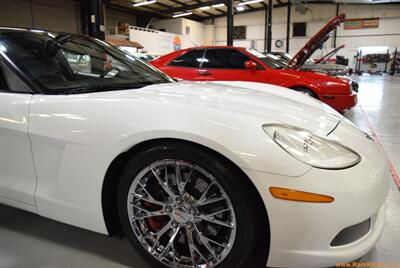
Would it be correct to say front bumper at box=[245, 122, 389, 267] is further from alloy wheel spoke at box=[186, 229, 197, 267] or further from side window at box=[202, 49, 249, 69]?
side window at box=[202, 49, 249, 69]

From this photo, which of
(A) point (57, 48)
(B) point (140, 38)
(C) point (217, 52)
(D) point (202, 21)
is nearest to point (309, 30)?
(D) point (202, 21)

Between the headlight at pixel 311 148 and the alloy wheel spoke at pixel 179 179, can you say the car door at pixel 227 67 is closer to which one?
the headlight at pixel 311 148

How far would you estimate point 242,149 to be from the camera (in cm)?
108

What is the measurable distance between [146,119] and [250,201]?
51cm

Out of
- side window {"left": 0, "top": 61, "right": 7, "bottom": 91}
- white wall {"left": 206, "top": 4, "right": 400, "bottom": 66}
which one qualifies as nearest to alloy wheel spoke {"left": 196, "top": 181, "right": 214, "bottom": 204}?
side window {"left": 0, "top": 61, "right": 7, "bottom": 91}

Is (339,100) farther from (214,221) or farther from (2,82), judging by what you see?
(2,82)

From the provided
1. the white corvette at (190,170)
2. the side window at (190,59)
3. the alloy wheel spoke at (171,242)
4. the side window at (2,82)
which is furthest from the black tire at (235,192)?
the side window at (190,59)

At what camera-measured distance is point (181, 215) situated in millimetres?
1271

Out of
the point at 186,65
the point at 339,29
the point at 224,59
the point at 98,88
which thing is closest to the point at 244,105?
the point at 98,88

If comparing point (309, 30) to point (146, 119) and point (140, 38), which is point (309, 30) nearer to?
point (140, 38)

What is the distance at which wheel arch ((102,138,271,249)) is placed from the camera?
1.12 metres

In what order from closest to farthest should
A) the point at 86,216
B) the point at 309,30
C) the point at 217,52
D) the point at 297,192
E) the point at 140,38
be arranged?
the point at 297,192 → the point at 86,216 → the point at 217,52 → the point at 140,38 → the point at 309,30

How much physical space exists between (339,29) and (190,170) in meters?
23.7

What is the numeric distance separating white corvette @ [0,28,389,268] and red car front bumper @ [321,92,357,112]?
310 cm
